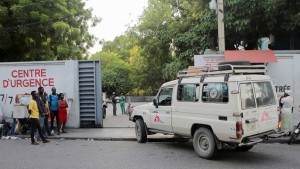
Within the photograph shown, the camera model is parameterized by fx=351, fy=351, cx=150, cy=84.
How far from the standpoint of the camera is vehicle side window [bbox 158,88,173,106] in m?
10.0

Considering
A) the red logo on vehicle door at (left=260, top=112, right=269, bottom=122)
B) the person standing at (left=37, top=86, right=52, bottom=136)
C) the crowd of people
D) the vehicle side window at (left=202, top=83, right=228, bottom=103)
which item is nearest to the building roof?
the vehicle side window at (left=202, top=83, right=228, bottom=103)

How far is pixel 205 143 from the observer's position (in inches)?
342

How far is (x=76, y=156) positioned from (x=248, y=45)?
12076 millimetres

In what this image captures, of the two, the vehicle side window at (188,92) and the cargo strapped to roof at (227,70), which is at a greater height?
the cargo strapped to roof at (227,70)

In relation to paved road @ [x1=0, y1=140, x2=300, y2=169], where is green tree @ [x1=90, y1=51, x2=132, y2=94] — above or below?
above

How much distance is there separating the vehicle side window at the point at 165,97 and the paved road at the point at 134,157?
4.39 ft

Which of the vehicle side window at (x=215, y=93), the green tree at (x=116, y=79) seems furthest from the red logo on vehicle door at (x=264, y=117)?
the green tree at (x=116, y=79)

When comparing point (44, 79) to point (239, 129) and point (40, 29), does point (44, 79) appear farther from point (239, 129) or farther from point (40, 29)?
point (239, 129)

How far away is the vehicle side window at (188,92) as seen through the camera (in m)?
9.00

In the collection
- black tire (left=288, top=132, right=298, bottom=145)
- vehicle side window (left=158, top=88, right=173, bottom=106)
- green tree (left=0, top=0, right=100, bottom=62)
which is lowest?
black tire (left=288, top=132, right=298, bottom=145)

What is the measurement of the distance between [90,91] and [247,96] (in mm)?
8312

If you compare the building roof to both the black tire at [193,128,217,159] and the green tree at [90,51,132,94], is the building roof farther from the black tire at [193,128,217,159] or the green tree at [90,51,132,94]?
the green tree at [90,51,132,94]

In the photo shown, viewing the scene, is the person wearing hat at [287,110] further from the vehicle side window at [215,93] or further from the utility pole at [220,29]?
the vehicle side window at [215,93]

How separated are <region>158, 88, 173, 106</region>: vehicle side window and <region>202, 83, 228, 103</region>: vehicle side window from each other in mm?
1465
